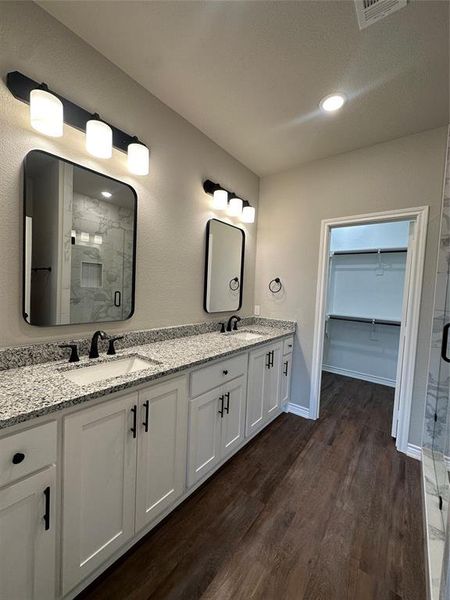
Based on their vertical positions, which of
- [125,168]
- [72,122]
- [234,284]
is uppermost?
[72,122]

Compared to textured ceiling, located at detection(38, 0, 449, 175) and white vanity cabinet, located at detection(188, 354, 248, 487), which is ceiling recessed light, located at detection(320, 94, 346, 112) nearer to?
textured ceiling, located at detection(38, 0, 449, 175)

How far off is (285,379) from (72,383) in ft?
6.94

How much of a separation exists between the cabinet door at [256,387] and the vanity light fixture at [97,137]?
1681 mm

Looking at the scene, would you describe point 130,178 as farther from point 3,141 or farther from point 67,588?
point 67,588

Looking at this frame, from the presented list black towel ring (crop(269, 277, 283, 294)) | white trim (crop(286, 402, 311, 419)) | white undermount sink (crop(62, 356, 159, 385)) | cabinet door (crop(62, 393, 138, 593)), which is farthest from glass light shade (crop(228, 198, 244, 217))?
white trim (crop(286, 402, 311, 419))

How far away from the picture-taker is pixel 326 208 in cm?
256

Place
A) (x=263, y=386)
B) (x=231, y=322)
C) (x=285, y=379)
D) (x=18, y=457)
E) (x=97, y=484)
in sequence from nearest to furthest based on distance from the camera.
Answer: (x=18, y=457) → (x=97, y=484) → (x=263, y=386) → (x=231, y=322) → (x=285, y=379)

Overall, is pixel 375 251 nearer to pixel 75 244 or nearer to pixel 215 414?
pixel 215 414

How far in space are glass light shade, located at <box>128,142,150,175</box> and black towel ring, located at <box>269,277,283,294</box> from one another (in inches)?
69.3

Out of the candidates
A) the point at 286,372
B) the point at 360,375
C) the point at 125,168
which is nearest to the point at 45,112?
the point at 125,168

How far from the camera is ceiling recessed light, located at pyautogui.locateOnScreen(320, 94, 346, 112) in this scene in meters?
1.76

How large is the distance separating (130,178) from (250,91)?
3.31ft

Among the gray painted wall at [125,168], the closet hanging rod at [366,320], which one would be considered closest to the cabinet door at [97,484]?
the gray painted wall at [125,168]

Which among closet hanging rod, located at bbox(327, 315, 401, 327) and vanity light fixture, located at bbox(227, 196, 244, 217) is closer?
vanity light fixture, located at bbox(227, 196, 244, 217)
